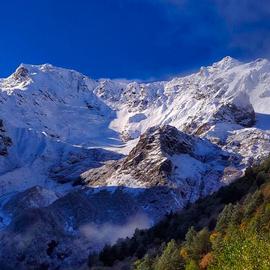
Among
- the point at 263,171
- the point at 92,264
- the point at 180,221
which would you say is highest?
the point at 263,171

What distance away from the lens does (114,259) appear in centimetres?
14400

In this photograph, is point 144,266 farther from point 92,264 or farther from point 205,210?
point 92,264

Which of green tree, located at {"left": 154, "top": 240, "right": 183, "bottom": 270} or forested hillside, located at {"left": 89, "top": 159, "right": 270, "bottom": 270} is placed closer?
forested hillside, located at {"left": 89, "top": 159, "right": 270, "bottom": 270}

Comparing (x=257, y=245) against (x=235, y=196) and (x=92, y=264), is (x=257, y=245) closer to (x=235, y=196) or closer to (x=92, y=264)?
(x=235, y=196)

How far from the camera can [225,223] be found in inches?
3654

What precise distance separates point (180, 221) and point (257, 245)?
273ft

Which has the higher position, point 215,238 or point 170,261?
point 215,238

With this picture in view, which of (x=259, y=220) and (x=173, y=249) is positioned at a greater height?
(x=259, y=220)

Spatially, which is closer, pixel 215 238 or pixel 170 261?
pixel 215 238

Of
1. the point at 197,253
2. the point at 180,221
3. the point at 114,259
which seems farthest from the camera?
the point at 114,259

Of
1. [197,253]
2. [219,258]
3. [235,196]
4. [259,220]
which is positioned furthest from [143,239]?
[219,258]

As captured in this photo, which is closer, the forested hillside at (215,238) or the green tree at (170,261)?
the forested hillside at (215,238)

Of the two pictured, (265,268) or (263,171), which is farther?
(263,171)

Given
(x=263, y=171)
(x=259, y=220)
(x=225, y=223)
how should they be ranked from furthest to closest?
(x=263, y=171)
(x=225, y=223)
(x=259, y=220)
